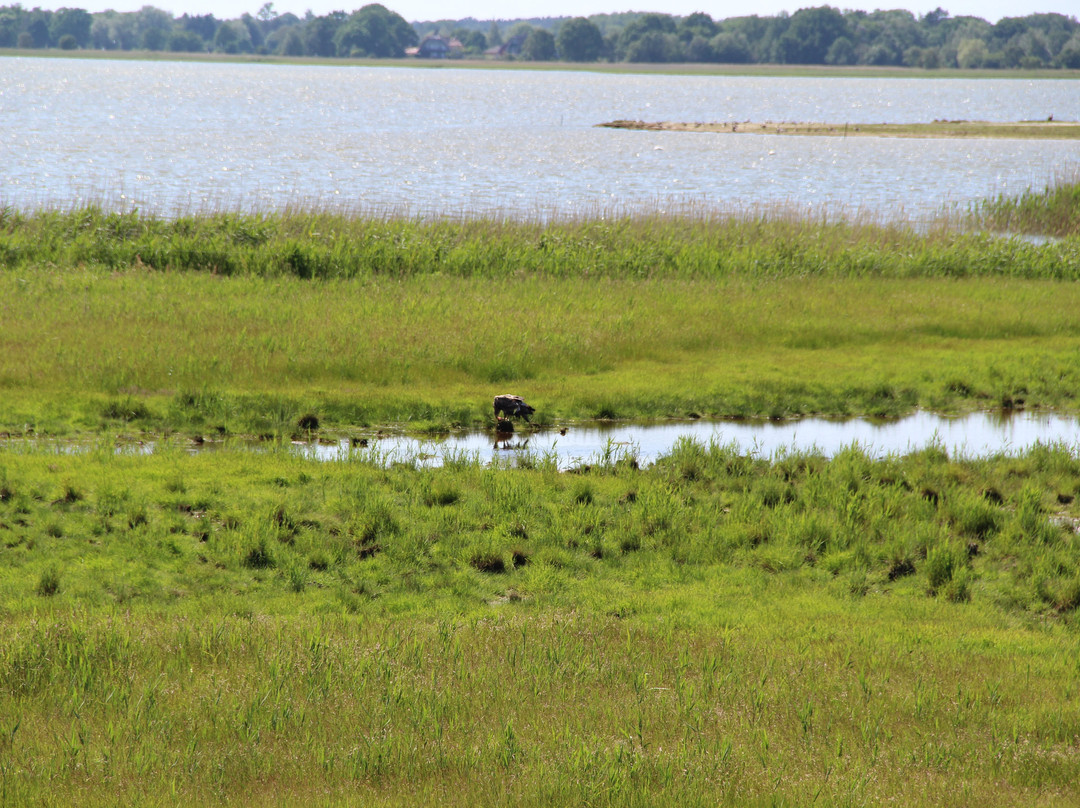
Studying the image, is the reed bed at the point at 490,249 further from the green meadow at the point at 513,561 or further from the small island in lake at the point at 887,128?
the small island in lake at the point at 887,128

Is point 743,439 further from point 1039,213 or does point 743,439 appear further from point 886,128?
point 886,128

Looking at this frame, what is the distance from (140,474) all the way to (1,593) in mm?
3112

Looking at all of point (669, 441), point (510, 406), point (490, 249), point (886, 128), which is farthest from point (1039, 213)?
point (886, 128)

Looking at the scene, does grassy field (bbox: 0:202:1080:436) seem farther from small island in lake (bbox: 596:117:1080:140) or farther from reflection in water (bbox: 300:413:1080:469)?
small island in lake (bbox: 596:117:1080:140)

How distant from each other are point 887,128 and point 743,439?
9408 cm

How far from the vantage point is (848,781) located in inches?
212

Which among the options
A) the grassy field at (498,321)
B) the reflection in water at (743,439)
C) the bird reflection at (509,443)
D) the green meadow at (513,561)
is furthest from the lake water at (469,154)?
the bird reflection at (509,443)

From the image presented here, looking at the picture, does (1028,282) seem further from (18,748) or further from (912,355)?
(18,748)

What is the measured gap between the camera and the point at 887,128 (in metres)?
99.3

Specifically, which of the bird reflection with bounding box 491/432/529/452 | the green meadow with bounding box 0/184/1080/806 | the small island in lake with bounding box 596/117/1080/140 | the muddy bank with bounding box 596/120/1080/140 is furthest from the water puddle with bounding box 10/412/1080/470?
the small island in lake with bounding box 596/117/1080/140

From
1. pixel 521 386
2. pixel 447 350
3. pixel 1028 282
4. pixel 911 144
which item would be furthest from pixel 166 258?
pixel 911 144

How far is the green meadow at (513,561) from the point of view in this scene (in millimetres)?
5570

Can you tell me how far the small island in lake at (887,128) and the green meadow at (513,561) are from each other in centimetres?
7726

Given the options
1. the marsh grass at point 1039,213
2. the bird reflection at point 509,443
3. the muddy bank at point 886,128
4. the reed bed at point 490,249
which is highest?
the muddy bank at point 886,128
